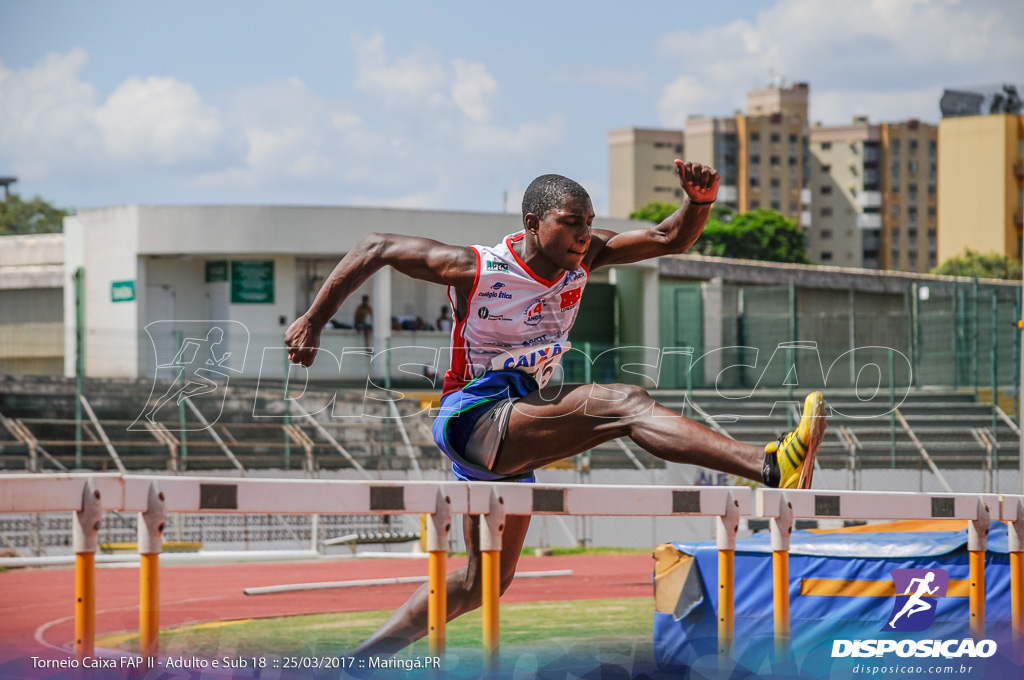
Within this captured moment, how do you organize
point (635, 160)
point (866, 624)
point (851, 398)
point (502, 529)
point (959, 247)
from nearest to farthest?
point (502, 529)
point (866, 624)
point (851, 398)
point (959, 247)
point (635, 160)

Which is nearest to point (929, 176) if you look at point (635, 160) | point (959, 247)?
point (635, 160)

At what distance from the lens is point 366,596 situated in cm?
1112

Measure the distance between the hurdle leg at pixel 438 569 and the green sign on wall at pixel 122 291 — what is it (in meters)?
23.4

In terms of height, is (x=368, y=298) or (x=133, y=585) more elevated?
(x=368, y=298)

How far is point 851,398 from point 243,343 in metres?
11.4

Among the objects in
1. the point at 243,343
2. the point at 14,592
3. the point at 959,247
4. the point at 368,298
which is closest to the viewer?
the point at 14,592

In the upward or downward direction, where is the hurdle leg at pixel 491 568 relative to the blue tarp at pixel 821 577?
upward

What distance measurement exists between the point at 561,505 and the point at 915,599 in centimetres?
222

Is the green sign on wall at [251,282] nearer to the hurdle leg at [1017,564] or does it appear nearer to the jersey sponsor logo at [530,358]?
the hurdle leg at [1017,564]

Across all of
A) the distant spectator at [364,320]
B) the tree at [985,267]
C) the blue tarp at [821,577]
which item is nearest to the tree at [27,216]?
the distant spectator at [364,320]

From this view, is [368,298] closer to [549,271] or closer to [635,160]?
[549,271]

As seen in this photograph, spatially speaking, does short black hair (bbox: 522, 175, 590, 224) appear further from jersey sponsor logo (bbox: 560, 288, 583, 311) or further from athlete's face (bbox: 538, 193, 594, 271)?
jersey sponsor logo (bbox: 560, 288, 583, 311)

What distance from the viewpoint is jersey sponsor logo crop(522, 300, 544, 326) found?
4.14 m

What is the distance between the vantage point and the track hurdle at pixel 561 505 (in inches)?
151
